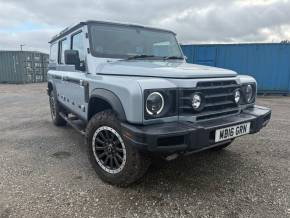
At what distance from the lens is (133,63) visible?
331cm

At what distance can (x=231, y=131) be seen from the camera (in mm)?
2846

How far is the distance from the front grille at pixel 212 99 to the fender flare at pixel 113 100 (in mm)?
602

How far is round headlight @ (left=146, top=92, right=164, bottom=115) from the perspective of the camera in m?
2.55

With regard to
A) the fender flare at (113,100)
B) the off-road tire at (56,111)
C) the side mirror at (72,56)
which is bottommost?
the off-road tire at (56,111)

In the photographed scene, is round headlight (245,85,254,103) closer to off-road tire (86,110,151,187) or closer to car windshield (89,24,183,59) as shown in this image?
car windshield (89,24,183,59)

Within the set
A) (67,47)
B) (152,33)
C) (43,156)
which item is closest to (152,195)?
(43,156)

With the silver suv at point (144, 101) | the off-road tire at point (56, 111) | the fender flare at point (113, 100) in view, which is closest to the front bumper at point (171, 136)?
the silver suv at point (144, 101)

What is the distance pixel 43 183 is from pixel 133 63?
185cm

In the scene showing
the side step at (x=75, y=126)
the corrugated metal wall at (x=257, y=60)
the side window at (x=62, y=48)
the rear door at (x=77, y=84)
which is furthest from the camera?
the corrugated metal wall at (x=257, y=60)

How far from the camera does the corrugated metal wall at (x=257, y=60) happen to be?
40.2 ft

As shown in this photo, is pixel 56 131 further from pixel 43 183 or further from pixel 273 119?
pixel 273 119

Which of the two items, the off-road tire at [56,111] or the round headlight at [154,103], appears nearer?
the round headlight at [154,103]

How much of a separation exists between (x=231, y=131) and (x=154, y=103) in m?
0.93

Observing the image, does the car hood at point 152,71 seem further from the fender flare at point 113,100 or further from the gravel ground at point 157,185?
the gravel ground at point 157,185
